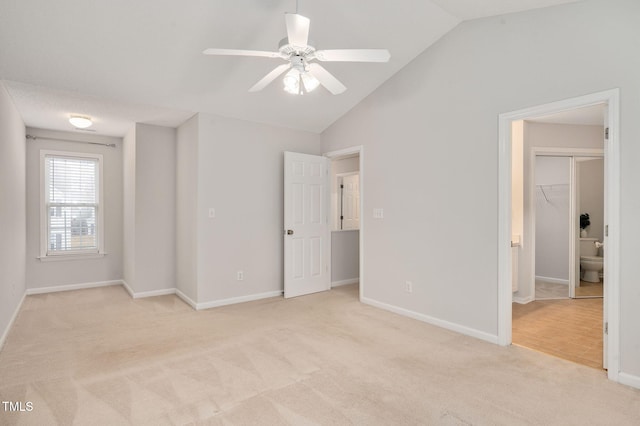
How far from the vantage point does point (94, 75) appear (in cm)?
333

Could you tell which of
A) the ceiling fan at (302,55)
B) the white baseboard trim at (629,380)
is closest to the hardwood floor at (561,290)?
the white baseboard trim at (629,380)

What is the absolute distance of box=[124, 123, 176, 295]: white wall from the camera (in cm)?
491

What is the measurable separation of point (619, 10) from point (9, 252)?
19.6 feet

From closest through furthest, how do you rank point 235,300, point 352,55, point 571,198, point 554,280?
point 352,55
point 235,300
point 571,198
point 554,280

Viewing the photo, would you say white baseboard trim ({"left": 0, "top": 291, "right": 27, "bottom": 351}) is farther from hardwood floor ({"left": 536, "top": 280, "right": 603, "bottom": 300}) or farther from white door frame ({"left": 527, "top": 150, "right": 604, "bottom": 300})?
hardwood floor ({"left": 536, "top": 280, "right": 603, "bottom": 300})

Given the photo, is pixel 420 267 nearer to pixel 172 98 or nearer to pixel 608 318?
pixel 608 318

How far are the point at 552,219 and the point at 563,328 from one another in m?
2.86

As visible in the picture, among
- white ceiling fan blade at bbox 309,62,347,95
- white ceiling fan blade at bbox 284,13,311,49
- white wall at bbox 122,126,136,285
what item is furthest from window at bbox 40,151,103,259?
white ceiling fan blade at bbox 284,13,311,49

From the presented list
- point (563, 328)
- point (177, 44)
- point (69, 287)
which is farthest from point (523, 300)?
point (69, 287)

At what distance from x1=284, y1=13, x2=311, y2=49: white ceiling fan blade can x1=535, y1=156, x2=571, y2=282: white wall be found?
5.39 meters

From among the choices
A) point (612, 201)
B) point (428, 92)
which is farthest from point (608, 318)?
point (428, 92)

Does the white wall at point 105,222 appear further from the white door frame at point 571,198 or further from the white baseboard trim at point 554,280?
the white baseboard trim at point 554,280

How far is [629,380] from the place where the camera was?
8.06 feet

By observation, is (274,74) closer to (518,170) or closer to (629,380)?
(629,380)
